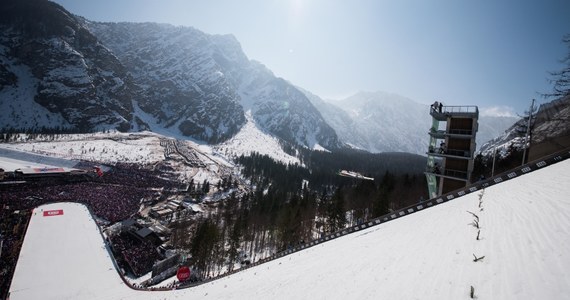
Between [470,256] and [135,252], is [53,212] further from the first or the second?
[470,256]

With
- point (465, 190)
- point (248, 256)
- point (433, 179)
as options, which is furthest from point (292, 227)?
point (465, 190)

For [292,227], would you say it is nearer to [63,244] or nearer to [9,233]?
[63,244]

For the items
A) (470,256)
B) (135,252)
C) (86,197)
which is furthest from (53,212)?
(470,256)

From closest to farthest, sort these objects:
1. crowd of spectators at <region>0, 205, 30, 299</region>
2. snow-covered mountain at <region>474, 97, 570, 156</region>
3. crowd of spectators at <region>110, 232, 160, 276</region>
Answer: snow-covered mountain at <region>474, 97, 570, 156</region> → crowd of spectators at <region>0, 205, 30, 299</region> → crowd of spectators at <region>110, 232, 160, 276</region>

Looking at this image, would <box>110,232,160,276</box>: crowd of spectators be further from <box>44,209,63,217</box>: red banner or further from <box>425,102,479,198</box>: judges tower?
<box>425,102,479,198</box>: judges tower

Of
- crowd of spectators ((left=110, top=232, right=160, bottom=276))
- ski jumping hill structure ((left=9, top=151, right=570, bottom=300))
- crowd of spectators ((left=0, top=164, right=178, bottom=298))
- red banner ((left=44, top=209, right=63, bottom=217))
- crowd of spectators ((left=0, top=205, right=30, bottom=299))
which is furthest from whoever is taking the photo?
red banner ((left=44, top=209, right=63, bottom=217))

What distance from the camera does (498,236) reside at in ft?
30.7

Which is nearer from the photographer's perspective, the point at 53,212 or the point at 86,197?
the point at 53,212

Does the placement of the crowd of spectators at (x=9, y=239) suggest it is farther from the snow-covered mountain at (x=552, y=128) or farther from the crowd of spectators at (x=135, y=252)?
the snow-covered mountain at (x=552, y=128)

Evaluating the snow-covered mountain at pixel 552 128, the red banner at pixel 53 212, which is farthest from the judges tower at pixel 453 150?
the red banner at pixel 53 212

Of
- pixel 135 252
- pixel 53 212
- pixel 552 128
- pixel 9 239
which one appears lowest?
pixel 135 252

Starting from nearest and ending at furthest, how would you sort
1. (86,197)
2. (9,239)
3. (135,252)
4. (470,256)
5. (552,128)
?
(470,256)
(552,128)
(9,239)
(135,252)
(86,197)

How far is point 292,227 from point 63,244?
35705 mm

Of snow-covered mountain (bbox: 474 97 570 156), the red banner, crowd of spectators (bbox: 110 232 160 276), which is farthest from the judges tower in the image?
the red banner
